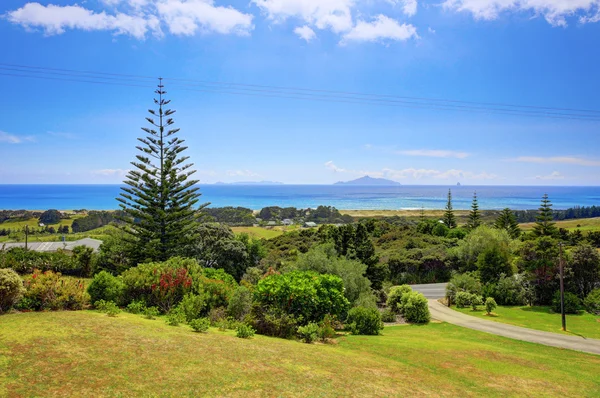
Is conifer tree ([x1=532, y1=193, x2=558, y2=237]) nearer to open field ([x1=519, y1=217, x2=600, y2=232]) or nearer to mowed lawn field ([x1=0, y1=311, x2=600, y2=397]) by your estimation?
open field ([x1=519, y1=217, x2=600, y2=232])

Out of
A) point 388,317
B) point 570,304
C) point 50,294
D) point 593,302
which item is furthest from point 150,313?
point 593,302

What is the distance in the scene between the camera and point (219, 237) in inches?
1071

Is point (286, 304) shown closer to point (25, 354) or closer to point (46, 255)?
point (25, 354)

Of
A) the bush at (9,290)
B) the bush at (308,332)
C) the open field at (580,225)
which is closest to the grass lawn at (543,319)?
the bush at (308,332)

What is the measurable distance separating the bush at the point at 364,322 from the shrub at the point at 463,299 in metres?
10.8

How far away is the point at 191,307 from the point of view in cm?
1077

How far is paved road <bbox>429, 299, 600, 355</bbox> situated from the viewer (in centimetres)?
1384

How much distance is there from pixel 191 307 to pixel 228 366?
167 inches

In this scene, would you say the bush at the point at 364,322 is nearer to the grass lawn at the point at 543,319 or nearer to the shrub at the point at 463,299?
the grass lawn at the point at 543,319

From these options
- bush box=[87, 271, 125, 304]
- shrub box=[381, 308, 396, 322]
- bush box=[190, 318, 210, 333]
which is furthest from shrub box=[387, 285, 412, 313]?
bush box=[87, 271, 125, 304]

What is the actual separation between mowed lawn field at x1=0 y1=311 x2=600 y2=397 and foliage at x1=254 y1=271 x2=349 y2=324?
1495mm

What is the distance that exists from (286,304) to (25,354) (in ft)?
22.7

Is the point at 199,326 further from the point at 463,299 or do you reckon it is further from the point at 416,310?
the point at 463,299

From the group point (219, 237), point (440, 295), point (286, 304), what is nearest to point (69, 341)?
point (286, 304)
